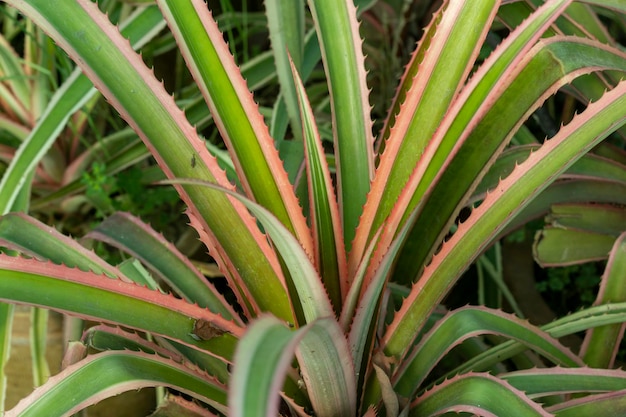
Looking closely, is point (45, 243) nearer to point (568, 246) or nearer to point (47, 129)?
point (47, 129)

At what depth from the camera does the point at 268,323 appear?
0.37 m

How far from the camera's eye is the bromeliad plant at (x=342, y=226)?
532 mm

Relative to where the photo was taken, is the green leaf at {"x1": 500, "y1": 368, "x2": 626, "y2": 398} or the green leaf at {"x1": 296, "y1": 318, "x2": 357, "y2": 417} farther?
the green leaf at {"x1": 500, "y1": 368, "x2": 626, "y2": 398}

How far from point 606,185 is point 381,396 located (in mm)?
457

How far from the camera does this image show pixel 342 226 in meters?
0.61

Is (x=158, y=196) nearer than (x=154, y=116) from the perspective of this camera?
No

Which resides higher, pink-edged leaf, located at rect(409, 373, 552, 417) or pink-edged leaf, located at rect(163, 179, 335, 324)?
pink-edged leaf, located at rect(163, 179, 335, 324)

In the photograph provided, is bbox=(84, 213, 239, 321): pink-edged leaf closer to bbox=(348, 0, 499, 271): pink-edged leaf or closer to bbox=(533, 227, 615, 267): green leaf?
bbox=(348, 0, 499, 271): pink-edged leaf

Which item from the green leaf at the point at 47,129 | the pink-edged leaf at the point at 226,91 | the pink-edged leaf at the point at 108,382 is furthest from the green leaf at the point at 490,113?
the green leaf at the point at 47,129

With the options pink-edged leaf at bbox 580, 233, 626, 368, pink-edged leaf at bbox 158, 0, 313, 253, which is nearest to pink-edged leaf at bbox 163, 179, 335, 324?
pink-edged leaf at bbox 158, 0, 313, 253

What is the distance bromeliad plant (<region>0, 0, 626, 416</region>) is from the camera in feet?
1.74

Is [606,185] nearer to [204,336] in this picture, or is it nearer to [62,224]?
[204,336]

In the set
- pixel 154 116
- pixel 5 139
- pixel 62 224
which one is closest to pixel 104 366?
pixel 154 116

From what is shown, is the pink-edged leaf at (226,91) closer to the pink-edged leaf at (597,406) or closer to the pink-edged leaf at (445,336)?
the pink-edged leaf at (445,336)
